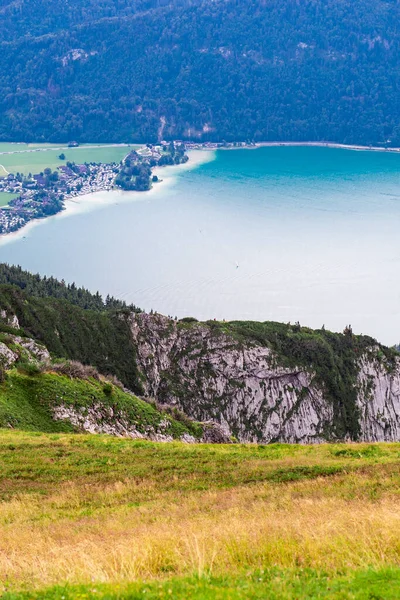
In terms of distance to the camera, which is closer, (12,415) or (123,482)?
(123,482)

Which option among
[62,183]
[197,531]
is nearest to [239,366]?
[197,531]

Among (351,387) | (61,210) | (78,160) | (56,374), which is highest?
(78,160)

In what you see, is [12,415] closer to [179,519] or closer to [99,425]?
[99,425]

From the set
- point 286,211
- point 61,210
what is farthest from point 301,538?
point 61,210

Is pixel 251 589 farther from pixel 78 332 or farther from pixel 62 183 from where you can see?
pixel 62 183

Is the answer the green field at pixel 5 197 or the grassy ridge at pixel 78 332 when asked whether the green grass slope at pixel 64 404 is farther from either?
the green field at pixel 5 197
